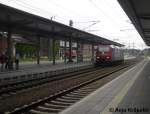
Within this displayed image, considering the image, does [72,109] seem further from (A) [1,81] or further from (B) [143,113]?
(A) [1,81]

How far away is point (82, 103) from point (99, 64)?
40.5m

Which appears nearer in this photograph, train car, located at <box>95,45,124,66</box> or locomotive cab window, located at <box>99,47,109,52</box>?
train car, located at <box>95,45,124,66</box>

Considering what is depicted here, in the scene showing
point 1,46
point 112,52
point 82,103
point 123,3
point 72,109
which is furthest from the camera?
point 1,46

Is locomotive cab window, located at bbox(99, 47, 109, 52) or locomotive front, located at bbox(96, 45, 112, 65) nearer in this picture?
locomotive front, located at bbox(96, 45, 112, 65)

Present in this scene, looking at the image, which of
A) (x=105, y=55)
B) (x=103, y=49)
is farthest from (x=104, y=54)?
(x=103, y=49)

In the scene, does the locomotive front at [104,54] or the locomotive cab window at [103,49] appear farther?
the locomotive cab window at [103,49]

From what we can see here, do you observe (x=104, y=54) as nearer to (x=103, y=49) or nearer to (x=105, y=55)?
(x=105, y=55)

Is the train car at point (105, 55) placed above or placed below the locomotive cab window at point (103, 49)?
below

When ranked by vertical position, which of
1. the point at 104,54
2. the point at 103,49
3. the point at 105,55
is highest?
the point at 103,49

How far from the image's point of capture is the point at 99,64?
5244cm

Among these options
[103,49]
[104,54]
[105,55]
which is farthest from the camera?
[103,49]

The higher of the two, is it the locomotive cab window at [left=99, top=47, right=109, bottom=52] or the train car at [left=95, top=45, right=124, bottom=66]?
the locomotive cab window at [left=99, top=47, right=109, bottom=52]

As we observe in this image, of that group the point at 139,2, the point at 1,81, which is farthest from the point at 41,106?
the point at 139,2

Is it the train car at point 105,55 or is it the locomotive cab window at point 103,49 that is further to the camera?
the locomotive cab window at point 103,49
